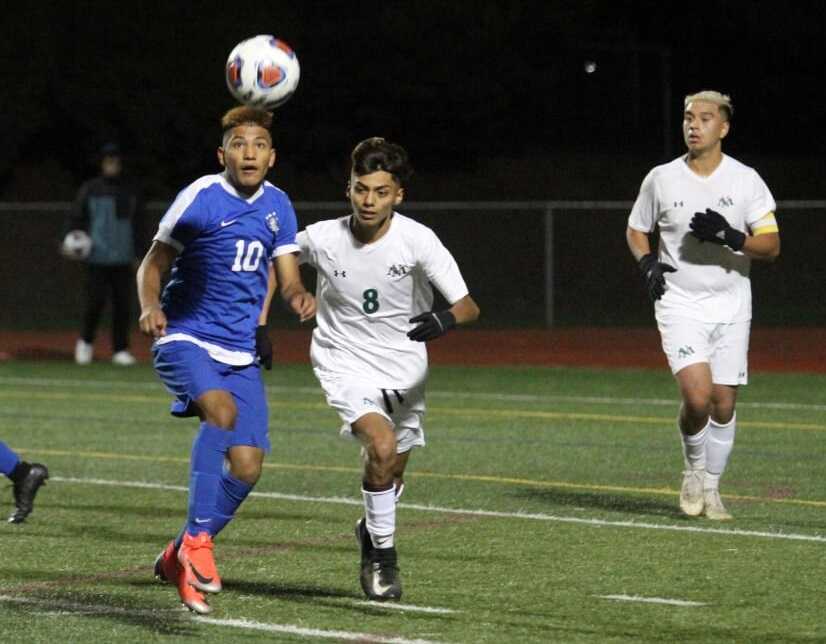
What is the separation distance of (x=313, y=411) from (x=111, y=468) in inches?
163

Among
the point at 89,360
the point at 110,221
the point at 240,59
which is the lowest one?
the point at 89,360

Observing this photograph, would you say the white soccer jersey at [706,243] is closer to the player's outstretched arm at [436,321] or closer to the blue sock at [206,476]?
the player's outstretched arm at [436,321]

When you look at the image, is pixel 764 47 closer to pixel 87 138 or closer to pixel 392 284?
pixel 87 138

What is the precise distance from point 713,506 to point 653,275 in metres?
1.24

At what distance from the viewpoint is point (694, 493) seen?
33.4 feet

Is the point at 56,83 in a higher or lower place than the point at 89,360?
higher

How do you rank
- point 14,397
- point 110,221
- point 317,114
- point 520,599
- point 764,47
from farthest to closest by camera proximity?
point 764,47 < point 317,114 < point 110,221 < point 14,397 < point 520,599

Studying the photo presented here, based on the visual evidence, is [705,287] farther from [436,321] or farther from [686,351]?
[436,321]

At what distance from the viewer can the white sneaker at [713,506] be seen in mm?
10102

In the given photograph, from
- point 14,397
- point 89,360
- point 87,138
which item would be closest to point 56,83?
point 87,138

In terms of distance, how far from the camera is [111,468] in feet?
41.7

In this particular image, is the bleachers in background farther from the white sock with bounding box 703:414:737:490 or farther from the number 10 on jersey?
the number 10 on jersey

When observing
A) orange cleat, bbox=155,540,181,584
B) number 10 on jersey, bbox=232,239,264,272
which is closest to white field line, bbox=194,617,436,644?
orange cleat, bbox=155,540,181,584

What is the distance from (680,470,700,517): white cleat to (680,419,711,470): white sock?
0.12 ft
